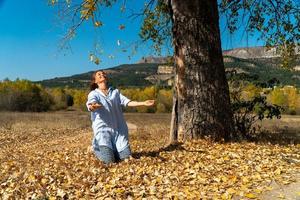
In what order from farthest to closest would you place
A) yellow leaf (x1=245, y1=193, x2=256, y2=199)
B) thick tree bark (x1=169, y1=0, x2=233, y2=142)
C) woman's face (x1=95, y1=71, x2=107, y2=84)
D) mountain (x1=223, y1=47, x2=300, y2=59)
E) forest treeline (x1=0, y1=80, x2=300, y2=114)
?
forest treeline (x1=0, y1=80, x2=300, y2=114) < mountain (x1=223, y1=47, x2=300, y2=59) < thick tree bark (x1=169, y1=0, x2=233, y2=142) < woman's face (x1=95, y1=71, x2=107, y2=84) < yellow leaf (x1=245, y1=193, x2=256, y2=199)

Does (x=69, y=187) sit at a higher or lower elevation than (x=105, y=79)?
lower

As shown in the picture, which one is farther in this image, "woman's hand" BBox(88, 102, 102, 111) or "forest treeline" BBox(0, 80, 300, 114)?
"forest treeline" BBox(0, 80, 300, 114)

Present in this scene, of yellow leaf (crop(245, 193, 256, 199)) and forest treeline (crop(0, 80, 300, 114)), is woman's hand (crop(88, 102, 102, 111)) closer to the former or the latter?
yellow leaf (crop(245, 193, 256, 199))

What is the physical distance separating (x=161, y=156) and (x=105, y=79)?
1827mm

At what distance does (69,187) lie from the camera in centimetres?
727

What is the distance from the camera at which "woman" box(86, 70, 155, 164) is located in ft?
29.5

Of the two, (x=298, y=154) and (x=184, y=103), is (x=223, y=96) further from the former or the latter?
(x=298, y=154)

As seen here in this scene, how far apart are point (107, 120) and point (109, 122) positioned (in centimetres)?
5

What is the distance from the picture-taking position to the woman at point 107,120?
900 centimetres

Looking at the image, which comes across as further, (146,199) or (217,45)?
(217,45)

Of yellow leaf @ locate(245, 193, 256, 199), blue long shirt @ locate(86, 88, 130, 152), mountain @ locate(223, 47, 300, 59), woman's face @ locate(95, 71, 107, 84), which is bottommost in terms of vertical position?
yellow leaf @ locate(245, 193, 256, 199)

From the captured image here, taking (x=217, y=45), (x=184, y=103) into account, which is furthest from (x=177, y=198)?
(x=217, y=45)

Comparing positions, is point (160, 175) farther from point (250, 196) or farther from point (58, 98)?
point (58, 98)

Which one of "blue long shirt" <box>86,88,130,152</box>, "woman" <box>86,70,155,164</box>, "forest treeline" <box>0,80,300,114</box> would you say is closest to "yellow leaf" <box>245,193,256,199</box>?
"woman" <box>86,70,155,164</box>
